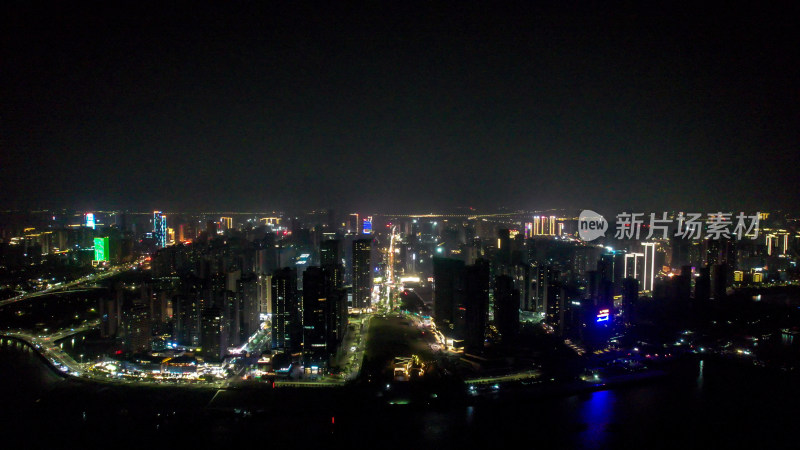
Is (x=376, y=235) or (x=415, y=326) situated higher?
(x=376, y=235)

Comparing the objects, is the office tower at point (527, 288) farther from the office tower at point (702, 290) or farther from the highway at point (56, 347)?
the highway at point (56, 347)

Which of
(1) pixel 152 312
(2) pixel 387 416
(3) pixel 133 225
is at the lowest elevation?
(2) pixel 387 416

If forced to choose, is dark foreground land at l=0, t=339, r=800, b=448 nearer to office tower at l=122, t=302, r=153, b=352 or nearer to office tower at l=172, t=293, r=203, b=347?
office tower at l=122, t=302, r=153, b=352

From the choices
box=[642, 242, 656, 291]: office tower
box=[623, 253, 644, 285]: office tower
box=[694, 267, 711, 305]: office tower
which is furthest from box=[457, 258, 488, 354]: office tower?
box=[642, 242, 656, 291]: office tower

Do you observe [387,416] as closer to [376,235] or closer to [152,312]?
[152,312]

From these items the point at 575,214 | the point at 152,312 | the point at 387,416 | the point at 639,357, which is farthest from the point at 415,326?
the point at 575,214

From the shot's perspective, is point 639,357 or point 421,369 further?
point 639,357

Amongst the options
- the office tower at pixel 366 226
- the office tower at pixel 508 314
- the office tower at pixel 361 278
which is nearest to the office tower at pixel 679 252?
the office tower at pixel 508 314

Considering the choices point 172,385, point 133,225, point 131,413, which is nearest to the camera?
point 131,413
